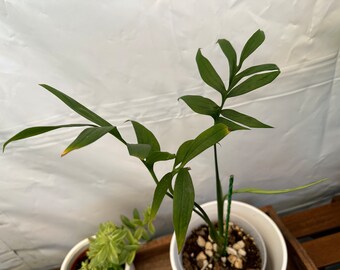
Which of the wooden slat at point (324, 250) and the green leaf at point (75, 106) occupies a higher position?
the green leaf at point (75, 106)

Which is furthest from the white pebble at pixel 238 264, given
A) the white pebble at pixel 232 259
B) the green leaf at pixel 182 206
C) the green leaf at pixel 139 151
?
the green leaf at pixel 139 151

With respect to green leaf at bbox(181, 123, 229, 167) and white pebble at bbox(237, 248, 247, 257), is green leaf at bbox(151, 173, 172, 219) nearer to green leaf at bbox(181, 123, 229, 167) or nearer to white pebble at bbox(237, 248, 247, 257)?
green leaf at bbox(181, 123, 229, 167)

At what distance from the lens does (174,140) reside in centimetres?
75

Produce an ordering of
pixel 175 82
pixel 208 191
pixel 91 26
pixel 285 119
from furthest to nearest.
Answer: pixel 208 191 → pixel 285 119 → pixel 175 82 → pixel 91 26

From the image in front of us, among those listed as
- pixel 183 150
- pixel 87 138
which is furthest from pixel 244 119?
pixel 87 138

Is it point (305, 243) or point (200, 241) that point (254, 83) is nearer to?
point (200, 241)

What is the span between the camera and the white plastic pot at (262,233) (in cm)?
68

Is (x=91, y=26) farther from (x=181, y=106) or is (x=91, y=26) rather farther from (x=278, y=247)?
(x=278, y=247)

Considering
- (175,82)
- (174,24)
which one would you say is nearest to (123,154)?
(175,82)

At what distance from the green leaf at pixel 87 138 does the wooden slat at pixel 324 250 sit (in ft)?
2.45

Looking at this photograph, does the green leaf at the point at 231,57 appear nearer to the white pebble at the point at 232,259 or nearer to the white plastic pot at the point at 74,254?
the white pebble at the point at 232,259

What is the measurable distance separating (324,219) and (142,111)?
0.71 meters

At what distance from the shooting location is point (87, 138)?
1.19 feet

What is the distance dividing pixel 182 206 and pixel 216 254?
41 cm
